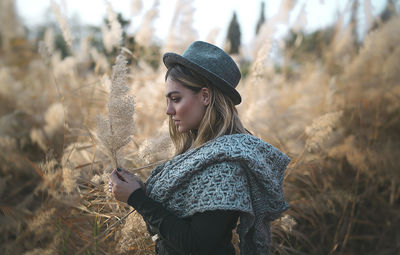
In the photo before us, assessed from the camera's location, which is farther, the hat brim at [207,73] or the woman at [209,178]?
the hat brim at [207,73]

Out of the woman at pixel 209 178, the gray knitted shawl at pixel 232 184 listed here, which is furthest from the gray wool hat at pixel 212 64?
the gray knitted shawl at pixel 232 184

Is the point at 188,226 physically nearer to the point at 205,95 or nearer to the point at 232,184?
the point at 232,184

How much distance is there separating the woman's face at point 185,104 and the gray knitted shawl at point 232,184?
0.41ft

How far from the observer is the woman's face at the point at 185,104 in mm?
1226

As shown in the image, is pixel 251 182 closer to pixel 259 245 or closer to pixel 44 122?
pixel 259 245

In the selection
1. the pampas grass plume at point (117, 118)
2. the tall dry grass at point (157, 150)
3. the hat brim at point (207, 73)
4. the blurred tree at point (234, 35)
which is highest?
the blurred tree at point (234, 35)

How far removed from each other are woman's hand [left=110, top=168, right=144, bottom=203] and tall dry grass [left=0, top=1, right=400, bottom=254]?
18cm

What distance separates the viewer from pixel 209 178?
3.53ft

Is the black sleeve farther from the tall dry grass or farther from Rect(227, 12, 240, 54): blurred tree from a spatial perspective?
Rect(227, 12, 240, 54): blurred tree

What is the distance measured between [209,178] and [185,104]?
0.32m

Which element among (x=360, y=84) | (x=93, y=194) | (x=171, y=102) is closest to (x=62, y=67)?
(x=93, y=194)

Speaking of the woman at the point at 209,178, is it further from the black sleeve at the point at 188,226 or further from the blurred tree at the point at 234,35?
the blurred tree at the point at 234,35

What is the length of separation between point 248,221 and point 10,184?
1.96 m

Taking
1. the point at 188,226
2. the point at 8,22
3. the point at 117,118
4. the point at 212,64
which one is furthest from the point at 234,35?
the point at 188,226
